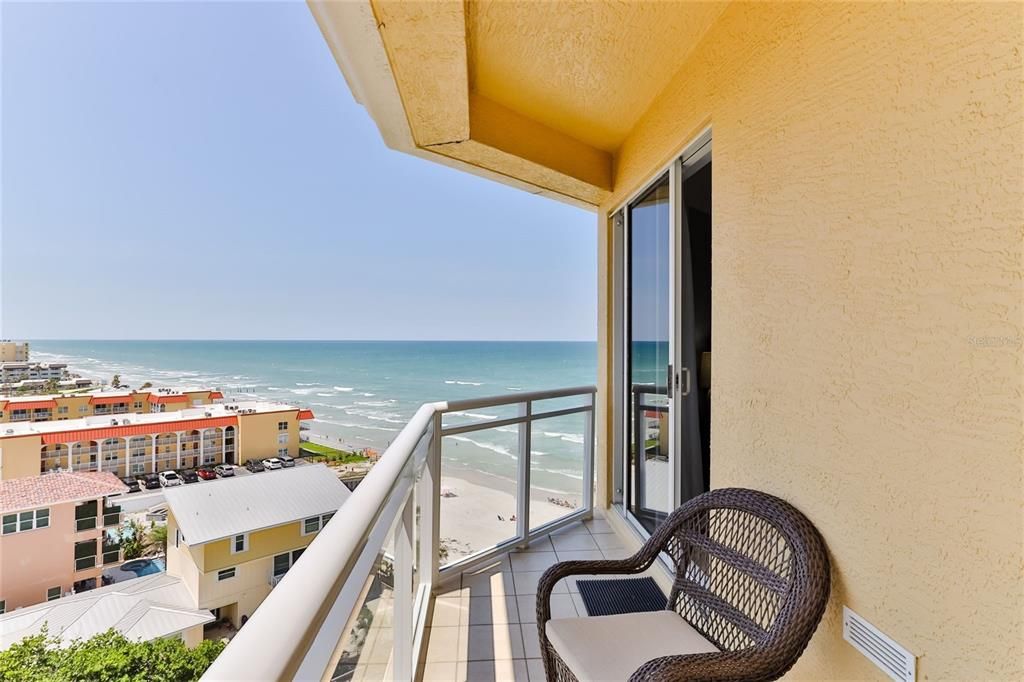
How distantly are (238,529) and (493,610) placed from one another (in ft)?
4.45

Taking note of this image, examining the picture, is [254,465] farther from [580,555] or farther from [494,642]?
[580,555]

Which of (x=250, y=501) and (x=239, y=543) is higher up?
(x=250, y=501)

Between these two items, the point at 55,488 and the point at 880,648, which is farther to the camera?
the point at 55,488

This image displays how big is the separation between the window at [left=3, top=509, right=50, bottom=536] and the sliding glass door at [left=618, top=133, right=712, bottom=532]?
3180 mm

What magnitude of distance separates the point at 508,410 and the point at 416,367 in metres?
17.8

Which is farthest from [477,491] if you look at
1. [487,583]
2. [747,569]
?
→ [747,569]

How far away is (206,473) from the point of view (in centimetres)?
240

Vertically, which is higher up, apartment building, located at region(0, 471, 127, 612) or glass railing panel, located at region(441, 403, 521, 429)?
glass railing panel, located at region(441, 403, 521, 429)

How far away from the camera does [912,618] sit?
916 millimetres

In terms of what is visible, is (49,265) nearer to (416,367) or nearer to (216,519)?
(216,519)

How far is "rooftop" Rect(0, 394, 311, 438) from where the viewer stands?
2.29 metres

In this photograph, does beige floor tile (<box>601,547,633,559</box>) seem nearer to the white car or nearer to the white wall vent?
the white wall vent

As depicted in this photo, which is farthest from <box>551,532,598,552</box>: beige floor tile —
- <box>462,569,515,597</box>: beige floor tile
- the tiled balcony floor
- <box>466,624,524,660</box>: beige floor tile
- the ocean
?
<box>466,624,524,660</box>: beige floor tile

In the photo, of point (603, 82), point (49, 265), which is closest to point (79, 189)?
point (49, 265)
